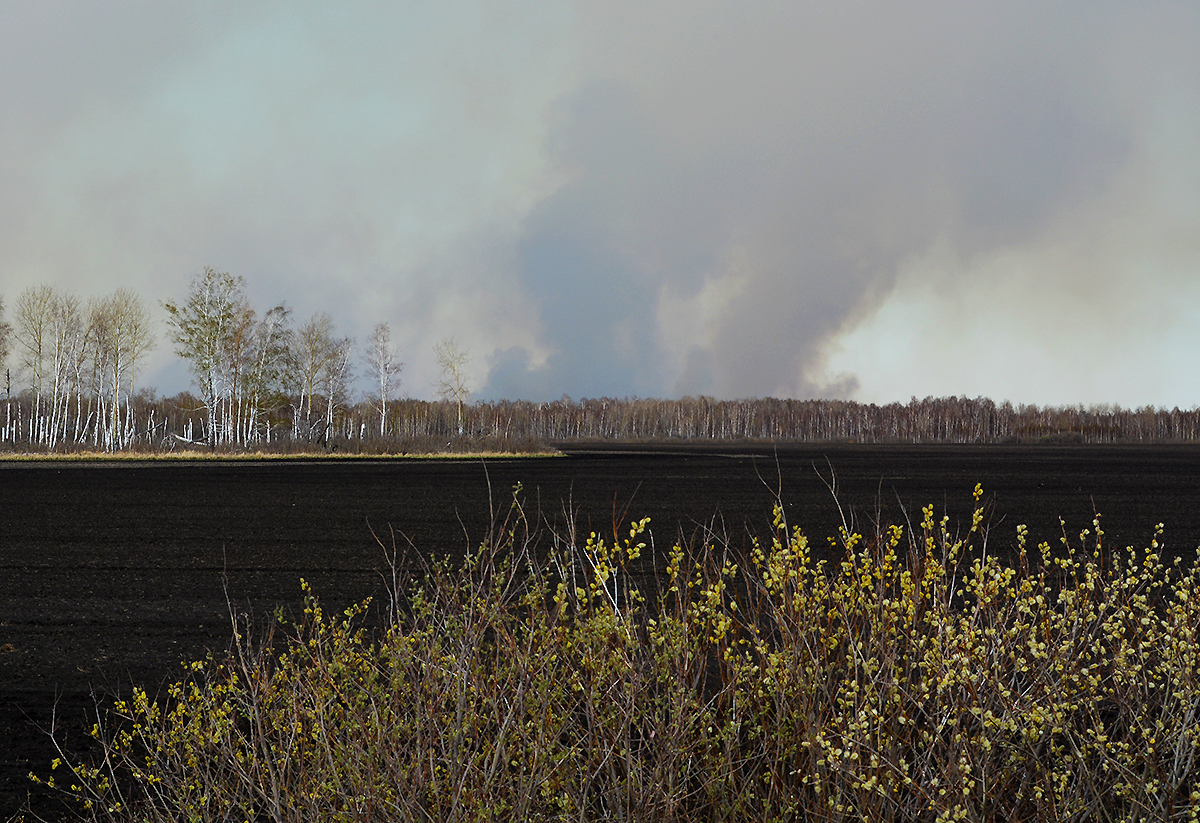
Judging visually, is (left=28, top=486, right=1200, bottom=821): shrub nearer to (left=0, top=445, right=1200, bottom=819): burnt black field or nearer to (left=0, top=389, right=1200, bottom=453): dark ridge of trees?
(left=0, top=445, right=1200, bottom=819): burnt black field

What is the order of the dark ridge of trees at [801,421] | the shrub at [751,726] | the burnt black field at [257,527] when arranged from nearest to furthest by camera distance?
the shrub at [751,726] → the burnt black field at [257,527] → the dark ridge of trees at [801,421]

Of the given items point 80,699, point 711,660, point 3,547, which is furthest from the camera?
point 3,547

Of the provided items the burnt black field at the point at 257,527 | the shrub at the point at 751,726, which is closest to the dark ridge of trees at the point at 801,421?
the burnt black field at the point at 257,527

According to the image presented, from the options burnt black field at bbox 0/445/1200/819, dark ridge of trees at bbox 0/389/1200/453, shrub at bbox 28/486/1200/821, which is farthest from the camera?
dark ridge of trees at bbox 0/389/1200/453

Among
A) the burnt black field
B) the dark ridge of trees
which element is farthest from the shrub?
the dark ridge of trees

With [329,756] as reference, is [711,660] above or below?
below

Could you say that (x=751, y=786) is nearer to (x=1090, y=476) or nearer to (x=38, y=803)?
(x=38, y=803)

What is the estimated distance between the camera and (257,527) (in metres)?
17.0

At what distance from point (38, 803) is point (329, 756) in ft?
10.3

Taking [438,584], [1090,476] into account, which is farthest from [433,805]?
[1090,476]

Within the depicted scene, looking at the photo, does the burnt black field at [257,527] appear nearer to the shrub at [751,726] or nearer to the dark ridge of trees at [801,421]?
the shrub at [751,726]

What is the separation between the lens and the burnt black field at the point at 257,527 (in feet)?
26.1

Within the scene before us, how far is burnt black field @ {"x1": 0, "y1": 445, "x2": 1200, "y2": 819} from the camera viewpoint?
7.95 meters

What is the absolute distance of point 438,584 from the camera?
15.1 ft
